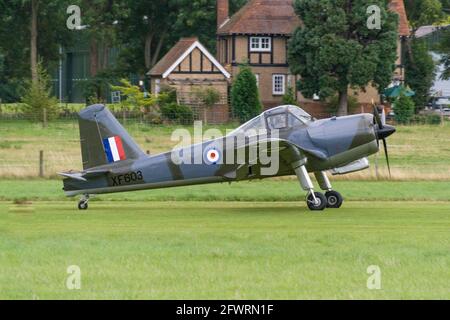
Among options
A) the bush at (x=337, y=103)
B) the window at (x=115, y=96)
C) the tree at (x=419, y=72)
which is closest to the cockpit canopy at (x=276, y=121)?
the bush at (x=337, y=103)

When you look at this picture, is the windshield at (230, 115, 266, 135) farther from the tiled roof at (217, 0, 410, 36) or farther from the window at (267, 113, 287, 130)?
the tiled roof at (217, 0, 410, 36)

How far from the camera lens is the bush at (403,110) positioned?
2275 inches

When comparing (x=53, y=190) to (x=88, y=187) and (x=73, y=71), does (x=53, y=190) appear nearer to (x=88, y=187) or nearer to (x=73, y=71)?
(x=88, y=187)

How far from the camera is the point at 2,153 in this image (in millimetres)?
38406

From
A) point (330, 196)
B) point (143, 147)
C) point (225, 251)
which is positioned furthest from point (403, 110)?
point (225, 251)

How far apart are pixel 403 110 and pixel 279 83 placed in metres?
13.2

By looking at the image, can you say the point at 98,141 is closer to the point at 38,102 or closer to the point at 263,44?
the point at 38,102

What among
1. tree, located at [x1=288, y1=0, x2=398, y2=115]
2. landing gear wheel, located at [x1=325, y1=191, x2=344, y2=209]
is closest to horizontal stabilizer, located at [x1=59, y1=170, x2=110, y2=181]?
landing gear wheel, located at [x1=325, y1=191, x2=344, y2=209]

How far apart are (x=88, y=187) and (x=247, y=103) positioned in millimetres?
38749

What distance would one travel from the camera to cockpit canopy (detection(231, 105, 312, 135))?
21969 mm

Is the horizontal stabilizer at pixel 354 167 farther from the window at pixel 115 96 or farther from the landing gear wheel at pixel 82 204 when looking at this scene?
the window at pixel 115 96

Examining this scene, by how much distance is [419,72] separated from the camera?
74062mm

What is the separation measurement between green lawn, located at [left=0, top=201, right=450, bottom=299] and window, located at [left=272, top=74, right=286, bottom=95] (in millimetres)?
48270

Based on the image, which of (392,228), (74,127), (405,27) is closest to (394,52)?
(405,27)
